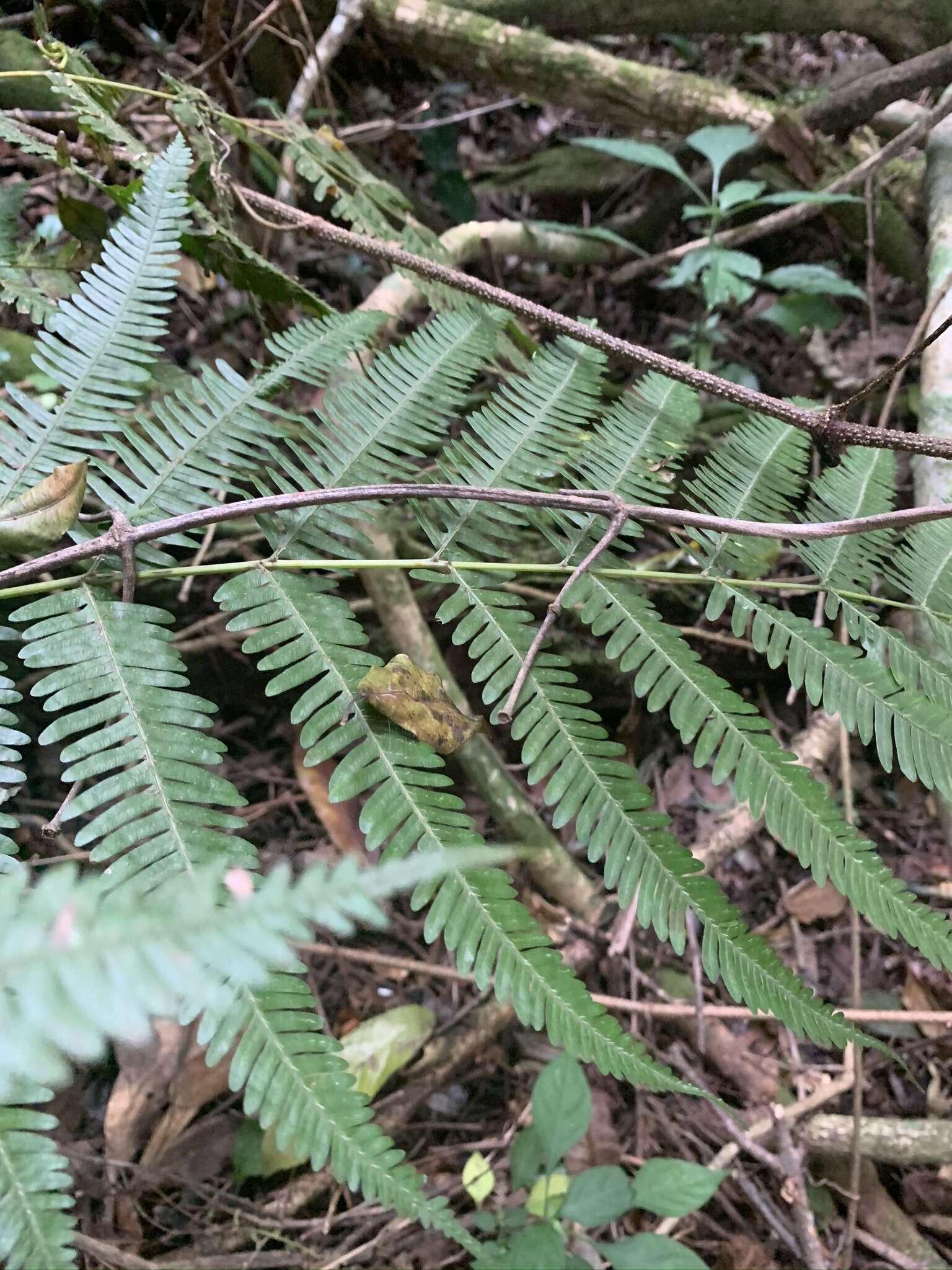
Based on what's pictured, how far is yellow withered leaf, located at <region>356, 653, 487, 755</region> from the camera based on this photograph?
3.56 ft

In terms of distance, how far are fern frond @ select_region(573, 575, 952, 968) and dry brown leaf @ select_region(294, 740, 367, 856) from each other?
105 cm

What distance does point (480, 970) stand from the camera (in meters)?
0.94

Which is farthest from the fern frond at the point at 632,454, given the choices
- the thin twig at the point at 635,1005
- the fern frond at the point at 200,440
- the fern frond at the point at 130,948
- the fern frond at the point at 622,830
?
the thin twig at the point at 635,1005

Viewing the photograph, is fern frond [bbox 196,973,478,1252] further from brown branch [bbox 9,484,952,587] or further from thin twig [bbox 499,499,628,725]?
brown branch [bbox 9,484,952,587]

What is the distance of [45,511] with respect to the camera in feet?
3.73

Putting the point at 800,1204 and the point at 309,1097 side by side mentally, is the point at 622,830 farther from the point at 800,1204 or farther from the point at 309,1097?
the point at 800,1204

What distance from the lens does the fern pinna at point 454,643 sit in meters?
Answer: 0.88

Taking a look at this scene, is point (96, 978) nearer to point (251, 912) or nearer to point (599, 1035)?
point (251, 912)

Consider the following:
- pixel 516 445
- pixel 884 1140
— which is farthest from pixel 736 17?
pixel 884 1140

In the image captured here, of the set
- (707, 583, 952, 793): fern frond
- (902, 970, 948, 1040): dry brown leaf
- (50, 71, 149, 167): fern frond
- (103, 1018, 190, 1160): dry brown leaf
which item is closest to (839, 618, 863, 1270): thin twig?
(902, 970, 948, 1040): dry brown leaf

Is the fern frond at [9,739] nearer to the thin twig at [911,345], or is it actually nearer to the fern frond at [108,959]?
the fern frond at [108,959]

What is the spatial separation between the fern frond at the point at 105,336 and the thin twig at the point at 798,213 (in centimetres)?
185

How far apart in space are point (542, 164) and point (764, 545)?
2530mm

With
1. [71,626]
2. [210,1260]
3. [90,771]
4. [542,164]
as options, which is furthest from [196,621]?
[542,164]
